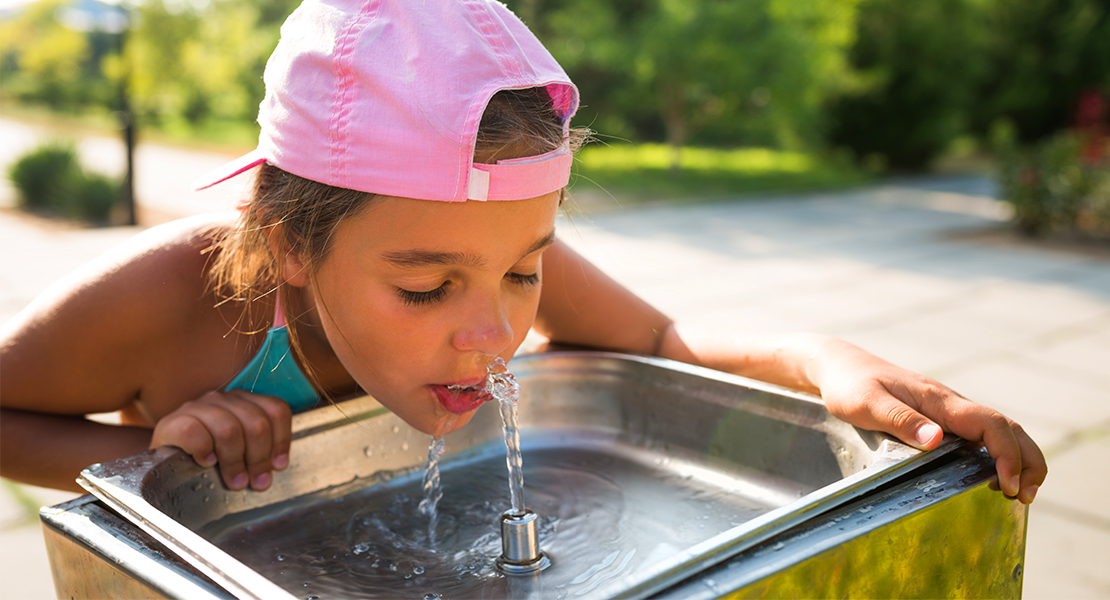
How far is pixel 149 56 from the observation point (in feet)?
73.6

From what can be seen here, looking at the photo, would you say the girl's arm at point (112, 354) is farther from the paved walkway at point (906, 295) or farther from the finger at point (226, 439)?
the paved walkway at point (906, 295)

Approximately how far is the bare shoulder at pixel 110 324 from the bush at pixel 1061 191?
24.0 ft

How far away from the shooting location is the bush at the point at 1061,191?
7008mm

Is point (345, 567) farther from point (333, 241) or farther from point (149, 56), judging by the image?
point (149, 56)

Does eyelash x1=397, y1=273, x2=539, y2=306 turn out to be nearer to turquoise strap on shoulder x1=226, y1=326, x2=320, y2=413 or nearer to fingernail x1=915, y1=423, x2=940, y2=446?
turquoise strap on shoulder x1=226, y1=326, x2=320, y2=413

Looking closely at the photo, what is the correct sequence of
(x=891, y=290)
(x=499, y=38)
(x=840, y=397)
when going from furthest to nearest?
(x=891, y=290) → (x=840, y=397) → (x=499, y=38)

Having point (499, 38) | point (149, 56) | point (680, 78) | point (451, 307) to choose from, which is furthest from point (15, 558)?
point (149, 56)

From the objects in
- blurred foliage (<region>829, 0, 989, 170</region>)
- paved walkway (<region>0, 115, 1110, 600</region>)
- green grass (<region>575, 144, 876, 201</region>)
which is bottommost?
green grass (<region>575, 144, 876, 201</region>)

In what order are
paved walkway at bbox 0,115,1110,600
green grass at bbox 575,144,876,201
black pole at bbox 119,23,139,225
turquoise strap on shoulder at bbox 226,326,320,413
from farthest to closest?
green grass at bbox 575,144,876,201, black pole at bbox 119,23,139,225, paved walkway at bbox 0,115,1110,600, turquoise strap on shoulder at bbox 226,326,320,413

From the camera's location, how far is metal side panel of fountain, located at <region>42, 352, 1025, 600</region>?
756 mm

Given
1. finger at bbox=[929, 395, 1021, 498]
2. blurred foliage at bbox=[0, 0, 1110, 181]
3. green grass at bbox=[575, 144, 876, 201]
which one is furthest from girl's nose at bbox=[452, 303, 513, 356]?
green grass at bbox=[575, 144, 876, 201]

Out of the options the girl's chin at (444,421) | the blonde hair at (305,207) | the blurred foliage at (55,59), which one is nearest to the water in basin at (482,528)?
the girl's chin at (444,421)

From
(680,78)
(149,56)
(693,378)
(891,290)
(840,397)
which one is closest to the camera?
(840,397)

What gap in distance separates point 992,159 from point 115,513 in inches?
650
